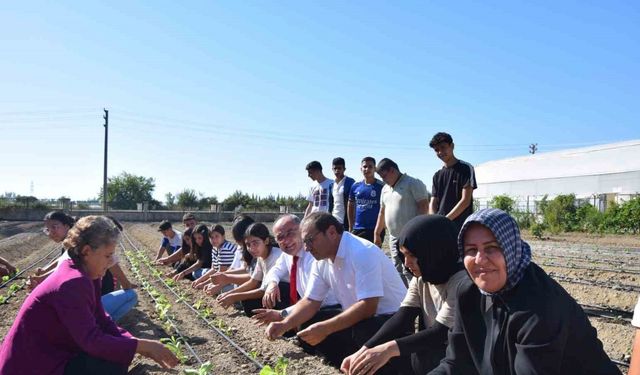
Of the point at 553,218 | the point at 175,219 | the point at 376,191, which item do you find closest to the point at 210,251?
the point at 376,191

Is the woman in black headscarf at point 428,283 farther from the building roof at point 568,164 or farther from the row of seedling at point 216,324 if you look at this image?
the building roof at point 568,164

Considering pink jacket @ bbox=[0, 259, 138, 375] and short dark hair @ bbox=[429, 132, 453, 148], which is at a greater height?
short dark hair @ bbox=[429, 132, 453, 148]

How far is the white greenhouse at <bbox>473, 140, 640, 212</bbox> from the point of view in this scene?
104 feet

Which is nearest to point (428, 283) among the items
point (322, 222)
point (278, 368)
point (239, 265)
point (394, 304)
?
point (394, 304)

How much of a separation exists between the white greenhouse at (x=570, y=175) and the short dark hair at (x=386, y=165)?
2597 centimetres

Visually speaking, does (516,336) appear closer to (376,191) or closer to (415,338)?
(415,338)

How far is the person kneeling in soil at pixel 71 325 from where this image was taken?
9.04 feet

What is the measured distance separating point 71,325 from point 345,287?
5.70 ft

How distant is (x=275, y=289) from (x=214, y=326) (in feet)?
4.17

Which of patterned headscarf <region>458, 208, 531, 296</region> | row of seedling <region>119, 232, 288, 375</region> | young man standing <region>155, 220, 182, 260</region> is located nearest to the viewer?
patterned headscarf <region>458, 208, 531, 296</region>

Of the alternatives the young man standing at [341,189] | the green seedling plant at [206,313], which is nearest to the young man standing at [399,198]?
the young man standing at [341,189]

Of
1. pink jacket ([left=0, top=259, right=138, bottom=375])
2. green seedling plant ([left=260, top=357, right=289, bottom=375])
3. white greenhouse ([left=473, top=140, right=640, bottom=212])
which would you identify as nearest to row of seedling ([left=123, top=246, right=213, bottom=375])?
green seedling plant ([left=260, top=357, right=289, bottom=375])

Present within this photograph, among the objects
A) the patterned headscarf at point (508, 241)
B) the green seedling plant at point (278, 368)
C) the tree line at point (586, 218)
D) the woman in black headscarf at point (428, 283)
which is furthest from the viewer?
the tree line at point (586, 218)

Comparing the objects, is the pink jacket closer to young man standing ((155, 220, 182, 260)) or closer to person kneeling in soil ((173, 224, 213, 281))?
person kneeling in soil ((173, 224, 213, 281))
